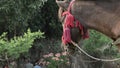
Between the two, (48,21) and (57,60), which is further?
(48,21)

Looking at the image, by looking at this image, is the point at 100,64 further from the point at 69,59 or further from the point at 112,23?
the point at 112,23

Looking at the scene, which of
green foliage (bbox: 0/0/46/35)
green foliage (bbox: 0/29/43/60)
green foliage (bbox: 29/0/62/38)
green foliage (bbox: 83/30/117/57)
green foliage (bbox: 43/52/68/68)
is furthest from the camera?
green foliage (bbox: 29/0/62/38)

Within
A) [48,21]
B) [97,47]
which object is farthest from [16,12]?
[48,21]

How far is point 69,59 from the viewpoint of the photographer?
25.2 feet

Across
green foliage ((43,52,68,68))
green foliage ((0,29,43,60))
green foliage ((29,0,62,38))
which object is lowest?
green foliage ((43,52,68,68))

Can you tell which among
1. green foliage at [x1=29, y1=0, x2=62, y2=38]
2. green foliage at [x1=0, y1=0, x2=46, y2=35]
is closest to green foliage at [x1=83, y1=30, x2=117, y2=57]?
green foliage at [x1=0, y1=0, x2=46, y2=35]

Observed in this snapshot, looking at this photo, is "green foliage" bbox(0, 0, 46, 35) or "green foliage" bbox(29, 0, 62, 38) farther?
"green foliage" bbox(29, 0, 62, 38)

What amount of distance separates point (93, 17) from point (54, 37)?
7.15m

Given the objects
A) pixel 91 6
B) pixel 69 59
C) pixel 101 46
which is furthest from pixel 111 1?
pixel 69 59

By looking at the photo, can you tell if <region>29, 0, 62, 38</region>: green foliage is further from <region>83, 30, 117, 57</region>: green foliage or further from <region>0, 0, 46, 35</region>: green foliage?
<region>83, 30, 117, 57</region>: green foliage

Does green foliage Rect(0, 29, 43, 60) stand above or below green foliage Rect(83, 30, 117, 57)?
above

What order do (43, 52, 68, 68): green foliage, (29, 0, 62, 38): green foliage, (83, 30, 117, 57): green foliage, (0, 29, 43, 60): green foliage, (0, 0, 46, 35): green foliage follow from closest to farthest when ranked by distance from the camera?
(0, 29, 43, 60): green foliage, (0, 0, 46, 35): green foliage, (83, 30, 117, 57): green foliage, (43, 52, 68, 68): green foliage, (29, 0, 62, 38): green foliage

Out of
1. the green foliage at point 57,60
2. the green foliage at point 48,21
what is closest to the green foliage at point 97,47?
the green foliage at point 57,60

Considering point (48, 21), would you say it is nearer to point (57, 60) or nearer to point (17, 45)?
point (57, 60)
